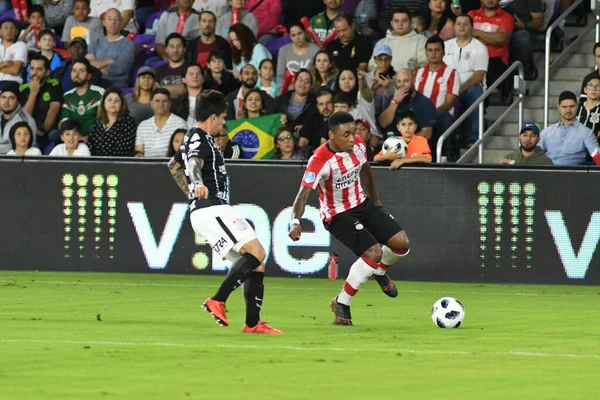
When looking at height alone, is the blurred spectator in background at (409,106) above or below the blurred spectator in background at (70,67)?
below

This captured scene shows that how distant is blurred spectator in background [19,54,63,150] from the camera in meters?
20.9

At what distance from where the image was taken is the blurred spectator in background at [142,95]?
20125mm

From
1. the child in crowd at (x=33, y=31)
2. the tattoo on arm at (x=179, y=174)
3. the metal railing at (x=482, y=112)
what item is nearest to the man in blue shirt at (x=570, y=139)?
the metal railing at (x=482, y=112)

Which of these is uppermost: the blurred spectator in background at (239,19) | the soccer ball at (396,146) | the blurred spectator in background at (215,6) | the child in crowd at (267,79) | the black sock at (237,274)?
the blurred spectator in background at (215,6)

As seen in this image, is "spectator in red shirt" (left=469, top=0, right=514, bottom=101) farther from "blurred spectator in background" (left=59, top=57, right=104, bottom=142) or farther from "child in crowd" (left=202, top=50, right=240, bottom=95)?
"blurred spectator in background" (left=59, top=57, right=104, bottom=142)

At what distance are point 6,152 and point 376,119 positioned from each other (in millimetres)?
6014

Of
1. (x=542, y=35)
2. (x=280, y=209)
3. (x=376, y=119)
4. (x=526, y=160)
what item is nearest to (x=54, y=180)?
(x=280, y=209)

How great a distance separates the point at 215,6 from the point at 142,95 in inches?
115

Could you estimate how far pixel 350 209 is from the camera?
1233 cm

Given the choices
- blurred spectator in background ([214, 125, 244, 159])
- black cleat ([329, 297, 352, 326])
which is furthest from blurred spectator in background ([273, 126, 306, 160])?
black cleat ([329, 297, 352, 326])

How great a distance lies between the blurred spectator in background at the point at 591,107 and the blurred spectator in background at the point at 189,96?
606 centimetres

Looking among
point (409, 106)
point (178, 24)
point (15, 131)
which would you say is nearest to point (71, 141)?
point (15, 131)

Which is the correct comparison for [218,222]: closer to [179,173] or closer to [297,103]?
[179,173]

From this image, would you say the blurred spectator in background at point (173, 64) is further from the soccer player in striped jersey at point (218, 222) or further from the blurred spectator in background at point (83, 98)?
the soccer player in striped jersey at point (218, 222)
